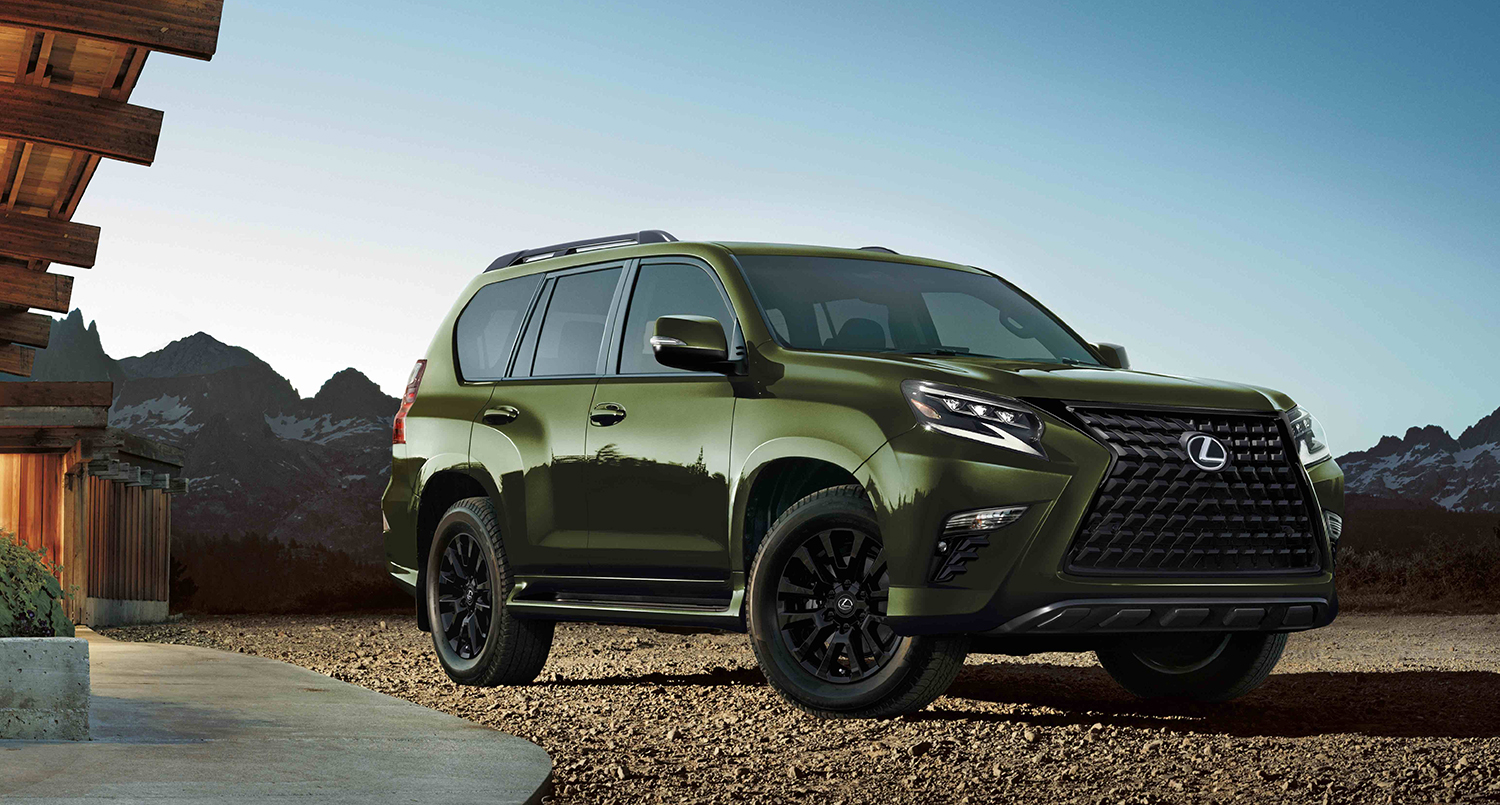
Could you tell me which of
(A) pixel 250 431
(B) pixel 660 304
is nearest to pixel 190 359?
(A) pixel 250 431

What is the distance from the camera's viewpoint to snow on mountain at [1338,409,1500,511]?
7212 centimetres

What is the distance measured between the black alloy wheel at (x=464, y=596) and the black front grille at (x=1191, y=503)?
3.68m

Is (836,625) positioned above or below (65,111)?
below

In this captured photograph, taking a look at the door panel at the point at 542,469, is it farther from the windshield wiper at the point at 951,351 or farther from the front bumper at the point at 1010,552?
the front bumper at the point at 1010,552

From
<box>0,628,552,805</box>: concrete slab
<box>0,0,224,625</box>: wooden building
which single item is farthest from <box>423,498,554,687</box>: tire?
<box>0,0,224,625</box>: wooden building

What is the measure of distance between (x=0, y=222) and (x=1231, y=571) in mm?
12368

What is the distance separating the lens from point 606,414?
749 cm

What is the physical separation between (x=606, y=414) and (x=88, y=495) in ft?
47.0

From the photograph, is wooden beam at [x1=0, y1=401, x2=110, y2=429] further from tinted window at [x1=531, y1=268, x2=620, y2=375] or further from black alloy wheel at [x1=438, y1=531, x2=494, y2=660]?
Answer: tinted window at [x1=531, y1=268, x2=620, y2=375]

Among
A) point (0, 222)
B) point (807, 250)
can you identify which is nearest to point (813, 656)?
point (807, 250)

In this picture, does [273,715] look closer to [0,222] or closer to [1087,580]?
[1087,580]

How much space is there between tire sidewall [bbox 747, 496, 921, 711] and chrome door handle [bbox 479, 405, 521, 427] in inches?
81.7

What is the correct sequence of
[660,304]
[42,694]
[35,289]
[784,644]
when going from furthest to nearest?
[35,289]
[660,304]
[784,644]
[42,694]

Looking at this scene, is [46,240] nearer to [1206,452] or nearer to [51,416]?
[51,416]
